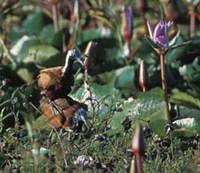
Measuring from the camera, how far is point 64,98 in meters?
2.66

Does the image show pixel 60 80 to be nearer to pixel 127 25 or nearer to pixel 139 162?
pixel 139 162

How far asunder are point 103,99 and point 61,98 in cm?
15

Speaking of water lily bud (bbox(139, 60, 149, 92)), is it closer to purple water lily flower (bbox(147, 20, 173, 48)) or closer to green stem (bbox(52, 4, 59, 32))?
purple water lily flower (bbox(147, 20, 173, 48))

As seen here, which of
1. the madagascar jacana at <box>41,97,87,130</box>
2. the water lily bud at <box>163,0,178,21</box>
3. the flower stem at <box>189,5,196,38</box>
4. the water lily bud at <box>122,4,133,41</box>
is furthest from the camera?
the flower stem at <box>189,5,196,38</box>

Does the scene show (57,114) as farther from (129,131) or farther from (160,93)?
(160,93)

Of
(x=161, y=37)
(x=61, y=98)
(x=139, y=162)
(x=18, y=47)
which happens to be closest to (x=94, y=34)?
(x=18, y=47)

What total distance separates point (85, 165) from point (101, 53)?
1569 millimetres

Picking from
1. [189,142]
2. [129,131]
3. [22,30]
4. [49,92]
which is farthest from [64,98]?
[22,30]

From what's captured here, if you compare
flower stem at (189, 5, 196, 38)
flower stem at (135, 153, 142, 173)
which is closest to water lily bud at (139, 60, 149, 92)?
flower stem at (135, 153, 142, 173)

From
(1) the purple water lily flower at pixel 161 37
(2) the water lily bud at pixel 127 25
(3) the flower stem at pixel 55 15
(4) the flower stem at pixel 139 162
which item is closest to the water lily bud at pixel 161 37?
(1) the purple water lily flower at pixel 161 37

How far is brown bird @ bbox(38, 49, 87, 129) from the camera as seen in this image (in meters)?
2.55

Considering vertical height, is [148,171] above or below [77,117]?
below

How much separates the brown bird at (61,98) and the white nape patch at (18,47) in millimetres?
1057

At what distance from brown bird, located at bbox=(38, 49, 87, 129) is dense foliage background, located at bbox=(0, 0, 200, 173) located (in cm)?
4
